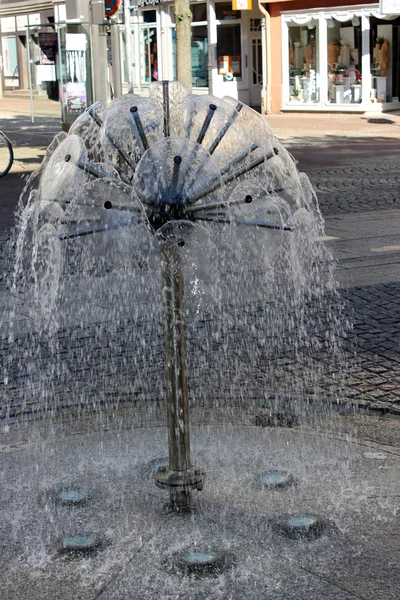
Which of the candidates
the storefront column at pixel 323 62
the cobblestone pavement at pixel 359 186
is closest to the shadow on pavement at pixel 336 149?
the cobblestone pavement at pixel 359 186

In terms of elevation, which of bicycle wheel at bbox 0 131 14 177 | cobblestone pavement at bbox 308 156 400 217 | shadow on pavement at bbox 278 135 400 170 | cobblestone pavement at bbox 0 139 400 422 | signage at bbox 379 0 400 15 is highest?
signage at bbox 379 0 400 15

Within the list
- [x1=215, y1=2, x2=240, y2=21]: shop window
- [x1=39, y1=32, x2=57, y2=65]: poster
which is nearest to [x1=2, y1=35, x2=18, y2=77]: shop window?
[x1=215, y1=2, x2=240, y2=21]: shop window

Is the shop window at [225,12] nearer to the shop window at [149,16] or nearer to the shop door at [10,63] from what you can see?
the shop window at [149,16]

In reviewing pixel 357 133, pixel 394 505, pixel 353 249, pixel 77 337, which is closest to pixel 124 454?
pixel 394 505

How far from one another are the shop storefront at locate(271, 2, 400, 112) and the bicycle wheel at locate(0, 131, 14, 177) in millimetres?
13455

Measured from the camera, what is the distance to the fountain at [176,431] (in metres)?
3.52

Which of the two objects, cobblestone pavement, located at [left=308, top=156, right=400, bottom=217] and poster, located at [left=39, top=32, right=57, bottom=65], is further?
poster, located at [left=39, top=32, right=57, bottom=65]

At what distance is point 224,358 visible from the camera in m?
6.07

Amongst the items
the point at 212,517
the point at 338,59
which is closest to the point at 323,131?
the point at 338,59

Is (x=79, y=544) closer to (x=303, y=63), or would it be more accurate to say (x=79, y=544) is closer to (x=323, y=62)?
(x=323, y=62)

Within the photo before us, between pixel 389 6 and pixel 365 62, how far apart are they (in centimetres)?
250

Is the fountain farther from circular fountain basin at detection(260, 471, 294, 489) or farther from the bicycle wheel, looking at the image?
the bicycle wheel

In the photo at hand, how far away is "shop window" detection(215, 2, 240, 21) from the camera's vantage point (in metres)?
32.6

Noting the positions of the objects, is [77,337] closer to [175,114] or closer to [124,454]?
[124,454]
